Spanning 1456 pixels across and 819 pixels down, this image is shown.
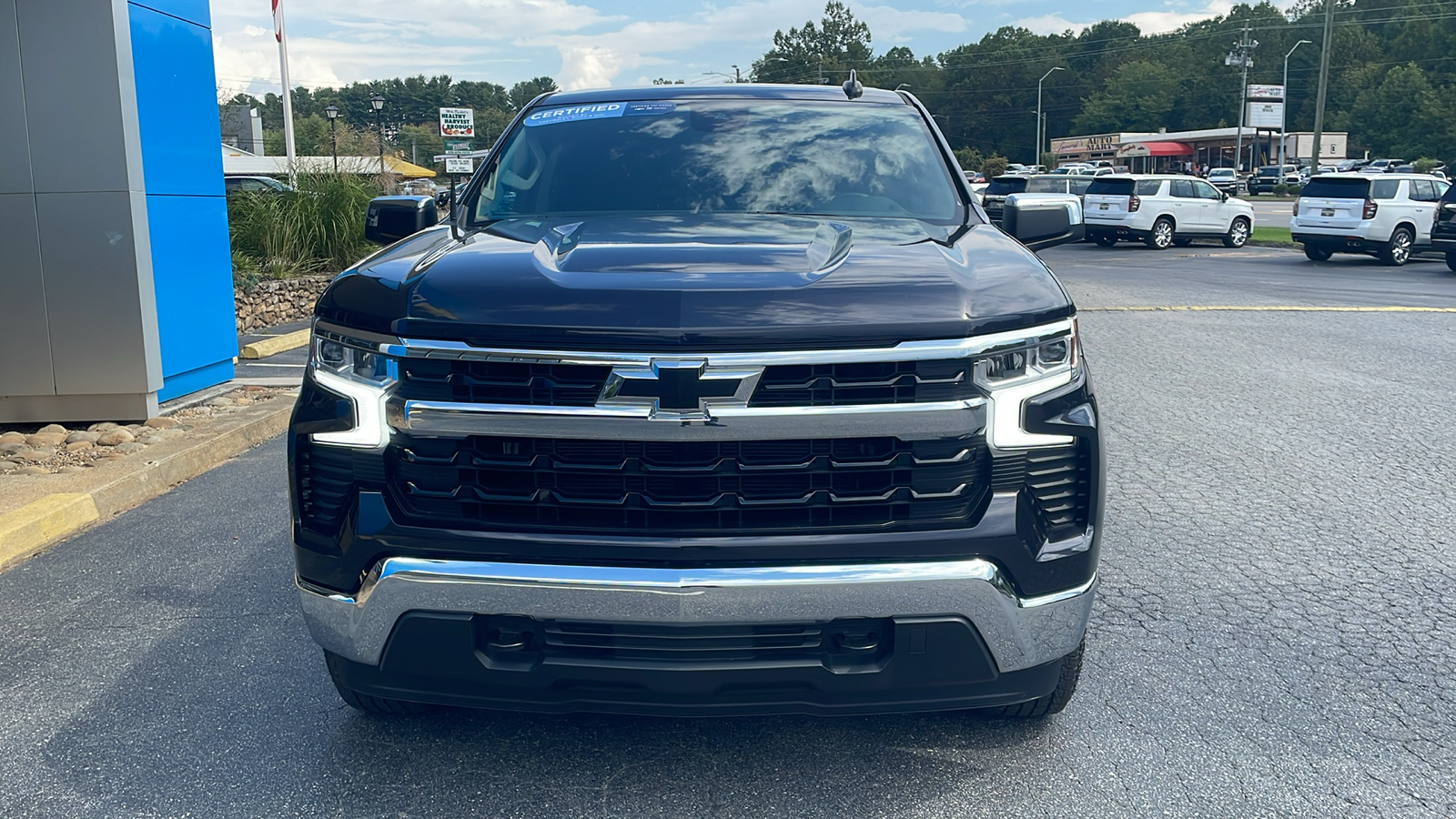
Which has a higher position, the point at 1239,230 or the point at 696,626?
the point at 696,626

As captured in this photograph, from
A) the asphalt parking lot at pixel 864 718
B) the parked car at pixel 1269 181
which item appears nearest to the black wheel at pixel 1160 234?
the asphalt parking lot at pixel 864 718

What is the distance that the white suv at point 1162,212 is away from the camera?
89.3ft

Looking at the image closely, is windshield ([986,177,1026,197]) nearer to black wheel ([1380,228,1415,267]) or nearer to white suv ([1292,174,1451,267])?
white suv ([1292,174,1451,267])

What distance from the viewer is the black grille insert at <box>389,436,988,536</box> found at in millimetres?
2496

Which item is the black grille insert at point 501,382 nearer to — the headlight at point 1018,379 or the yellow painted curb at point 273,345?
the headlight at point 1018,379

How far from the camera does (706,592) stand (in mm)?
2434

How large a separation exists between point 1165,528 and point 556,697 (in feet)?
11.3

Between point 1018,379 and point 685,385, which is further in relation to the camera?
point 1018,379

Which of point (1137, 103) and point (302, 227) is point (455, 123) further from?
point (1137, 103)

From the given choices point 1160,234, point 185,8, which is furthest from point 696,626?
point 1160,234

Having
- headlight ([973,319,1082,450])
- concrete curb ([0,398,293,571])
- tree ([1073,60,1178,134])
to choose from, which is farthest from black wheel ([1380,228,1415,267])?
tree ([1073,60,1178,134])

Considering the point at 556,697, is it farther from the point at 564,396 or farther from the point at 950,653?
the point at 950,653

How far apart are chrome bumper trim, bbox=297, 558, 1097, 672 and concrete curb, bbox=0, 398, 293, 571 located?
10.6 ft

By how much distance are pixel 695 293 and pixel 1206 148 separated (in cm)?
11056
